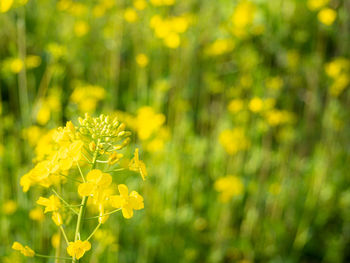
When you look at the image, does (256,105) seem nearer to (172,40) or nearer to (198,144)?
(198,144)

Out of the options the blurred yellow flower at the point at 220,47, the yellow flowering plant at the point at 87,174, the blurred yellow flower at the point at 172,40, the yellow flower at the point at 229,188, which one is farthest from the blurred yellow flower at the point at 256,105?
the yellow flowering plant at the point at 87,174

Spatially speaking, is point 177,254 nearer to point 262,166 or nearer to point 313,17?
point 262,166

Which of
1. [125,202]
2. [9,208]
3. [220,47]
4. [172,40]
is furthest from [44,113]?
[125,202]

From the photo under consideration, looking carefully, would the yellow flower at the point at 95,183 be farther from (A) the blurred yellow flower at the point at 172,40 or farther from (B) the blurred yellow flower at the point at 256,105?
(B) the blurred yellow flower at the point at 256,105

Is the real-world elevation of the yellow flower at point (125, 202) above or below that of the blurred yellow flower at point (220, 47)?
below

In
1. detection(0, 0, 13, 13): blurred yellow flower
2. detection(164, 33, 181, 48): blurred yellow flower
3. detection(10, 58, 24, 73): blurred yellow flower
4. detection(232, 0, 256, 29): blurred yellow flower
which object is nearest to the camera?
detection(0, 0, 13, 13): blurred yellow flower

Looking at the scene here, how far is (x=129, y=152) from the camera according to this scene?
284 cm

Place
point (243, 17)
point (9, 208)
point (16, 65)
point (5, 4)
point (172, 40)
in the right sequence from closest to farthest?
point (5, 4)
point (9, 208)
point (16, 65)
point (172, 40)
point (243, 17)

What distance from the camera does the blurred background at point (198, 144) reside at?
2.31 m

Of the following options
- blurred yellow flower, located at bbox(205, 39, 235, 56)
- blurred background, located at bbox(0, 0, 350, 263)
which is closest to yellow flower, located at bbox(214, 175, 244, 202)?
blurred background, located at bbox(0, 0, 350, 263)

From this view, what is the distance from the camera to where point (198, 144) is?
3.12 m

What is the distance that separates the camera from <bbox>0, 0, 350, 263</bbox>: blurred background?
231cm

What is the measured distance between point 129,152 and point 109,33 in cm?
105

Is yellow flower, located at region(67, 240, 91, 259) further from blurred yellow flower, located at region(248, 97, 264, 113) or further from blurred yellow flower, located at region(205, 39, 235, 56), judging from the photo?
blurred yellow flower, located at region(205, 39, 235, 56)
